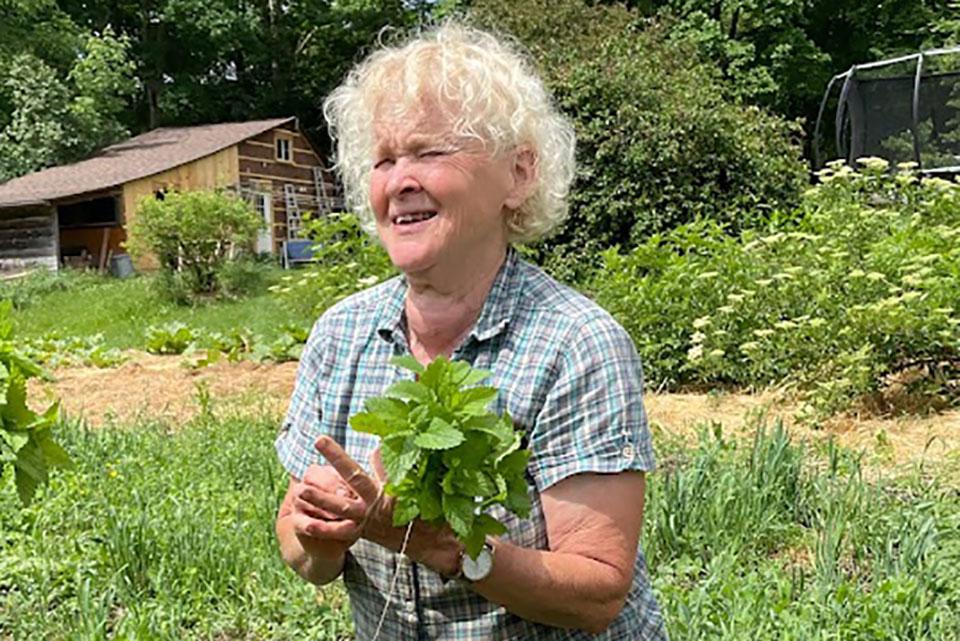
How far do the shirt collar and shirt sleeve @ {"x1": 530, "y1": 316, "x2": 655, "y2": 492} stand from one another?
0.14m

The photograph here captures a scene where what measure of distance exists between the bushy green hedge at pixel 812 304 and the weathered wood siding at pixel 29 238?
2116 centimetres

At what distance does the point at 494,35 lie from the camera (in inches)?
73.9

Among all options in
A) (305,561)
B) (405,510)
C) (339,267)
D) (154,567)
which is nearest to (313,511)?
(405,510)

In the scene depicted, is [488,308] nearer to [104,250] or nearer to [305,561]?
[305,561]

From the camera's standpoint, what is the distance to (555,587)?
4.90 feet

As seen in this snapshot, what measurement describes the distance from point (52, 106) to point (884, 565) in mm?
29725

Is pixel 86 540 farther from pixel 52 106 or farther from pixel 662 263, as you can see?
pixel 52 106

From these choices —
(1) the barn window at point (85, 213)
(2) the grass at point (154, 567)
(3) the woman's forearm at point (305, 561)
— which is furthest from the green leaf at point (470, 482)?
(1) the barn window at point (85, 213)

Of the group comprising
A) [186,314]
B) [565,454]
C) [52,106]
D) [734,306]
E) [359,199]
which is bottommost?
[186,314]

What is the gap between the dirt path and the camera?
206 inches

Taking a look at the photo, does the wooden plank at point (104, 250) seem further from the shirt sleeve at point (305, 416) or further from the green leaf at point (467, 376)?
the green leaf at point (467, 376)

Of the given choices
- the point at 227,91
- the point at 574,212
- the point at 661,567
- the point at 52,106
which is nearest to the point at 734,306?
the point at 661,567

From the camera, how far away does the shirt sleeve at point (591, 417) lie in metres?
1.55

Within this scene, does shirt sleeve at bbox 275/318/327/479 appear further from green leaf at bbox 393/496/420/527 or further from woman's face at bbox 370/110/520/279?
green leaf at bbox 393/496/420/527
